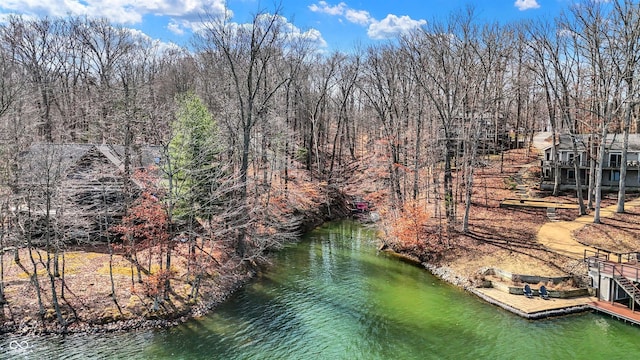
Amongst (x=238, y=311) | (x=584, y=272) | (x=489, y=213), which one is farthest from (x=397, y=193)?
(x=238, y=311)

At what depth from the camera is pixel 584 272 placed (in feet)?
70.9

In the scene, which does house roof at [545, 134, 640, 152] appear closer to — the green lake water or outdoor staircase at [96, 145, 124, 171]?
the green lake water

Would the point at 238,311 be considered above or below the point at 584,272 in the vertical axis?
below

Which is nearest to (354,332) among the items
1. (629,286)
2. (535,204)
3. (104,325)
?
(104,325)

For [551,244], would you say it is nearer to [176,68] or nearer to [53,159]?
[53,159]

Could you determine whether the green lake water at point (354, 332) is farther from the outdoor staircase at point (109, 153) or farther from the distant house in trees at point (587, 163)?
the distant house in trees at point (587, 163)

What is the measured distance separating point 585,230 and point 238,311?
71.3 ft

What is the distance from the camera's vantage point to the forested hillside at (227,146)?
1958 cm

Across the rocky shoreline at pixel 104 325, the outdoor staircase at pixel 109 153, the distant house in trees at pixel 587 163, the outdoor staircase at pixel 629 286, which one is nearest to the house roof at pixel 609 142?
the distant house in trees at pixel 587 163

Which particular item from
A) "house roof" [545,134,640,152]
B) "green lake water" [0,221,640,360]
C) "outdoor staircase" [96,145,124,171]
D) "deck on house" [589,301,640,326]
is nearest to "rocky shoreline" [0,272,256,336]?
"green lake water" [0,221,640,360]

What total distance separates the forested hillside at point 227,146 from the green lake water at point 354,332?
228cm

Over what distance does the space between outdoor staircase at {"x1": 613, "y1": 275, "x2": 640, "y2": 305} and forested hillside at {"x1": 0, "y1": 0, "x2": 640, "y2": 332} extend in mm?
8635

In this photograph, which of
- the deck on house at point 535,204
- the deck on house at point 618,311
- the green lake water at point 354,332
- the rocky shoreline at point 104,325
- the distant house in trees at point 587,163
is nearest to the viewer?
the green lake water at point 354,332

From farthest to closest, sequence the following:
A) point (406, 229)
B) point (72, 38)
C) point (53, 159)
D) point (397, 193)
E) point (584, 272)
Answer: point (72, 38) < point (397, 193) < point (406, 229) < point (584, 272) < point (53, 159)
